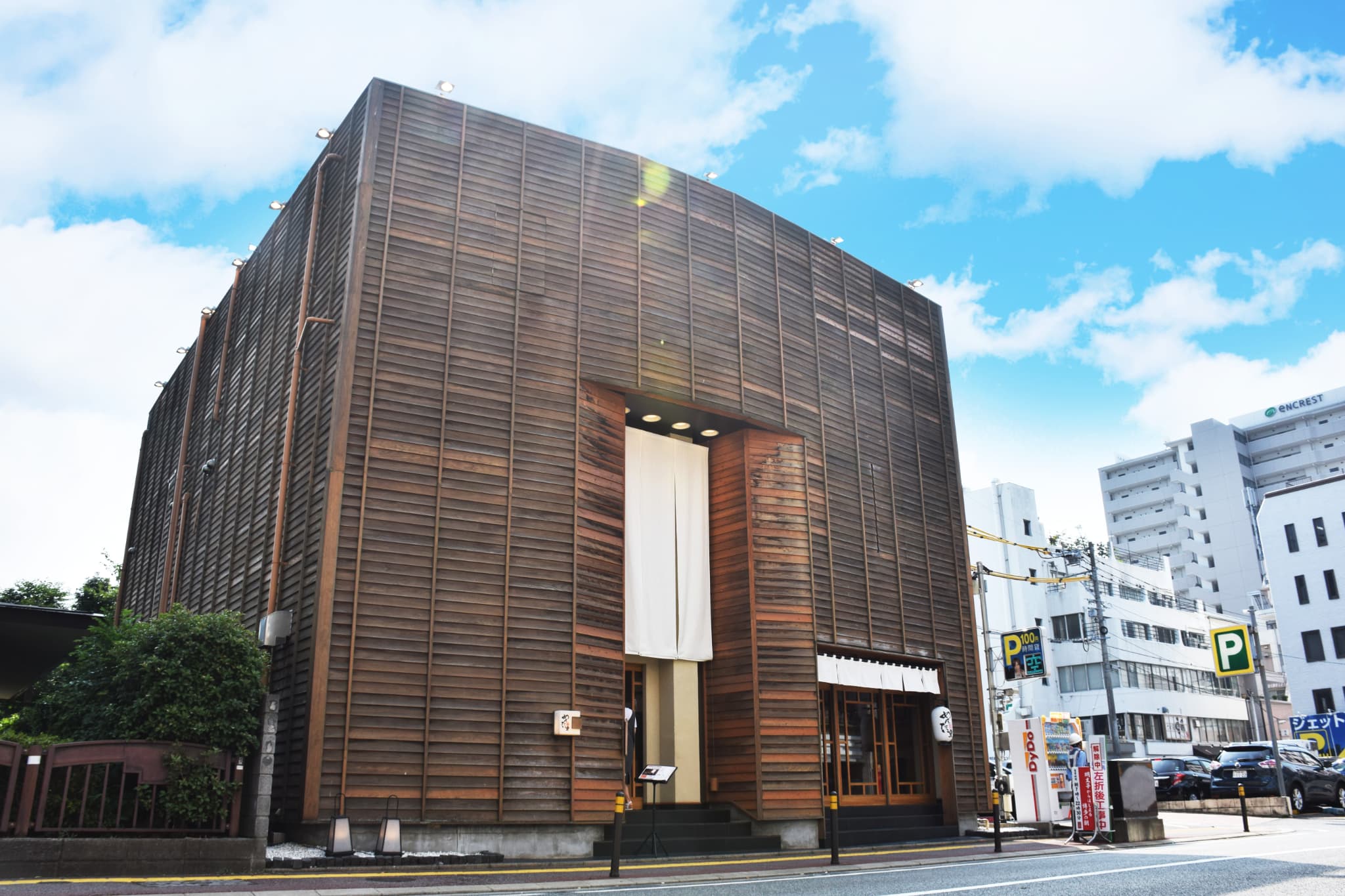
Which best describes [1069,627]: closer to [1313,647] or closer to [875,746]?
[1313,647]

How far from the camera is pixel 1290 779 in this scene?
84.9 ft

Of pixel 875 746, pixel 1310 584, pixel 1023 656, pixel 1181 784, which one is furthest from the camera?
pixel 1310 584

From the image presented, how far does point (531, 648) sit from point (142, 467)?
22116 millimetres

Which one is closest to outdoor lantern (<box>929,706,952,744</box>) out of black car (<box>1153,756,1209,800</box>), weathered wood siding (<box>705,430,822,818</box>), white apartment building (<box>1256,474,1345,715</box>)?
weathered wood siding (<box>705,430,822,818</box>)

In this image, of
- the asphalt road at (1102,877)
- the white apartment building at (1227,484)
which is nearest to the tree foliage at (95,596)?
the asphalt road at (1102,877)

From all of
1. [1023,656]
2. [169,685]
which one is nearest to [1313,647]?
[1023,656]

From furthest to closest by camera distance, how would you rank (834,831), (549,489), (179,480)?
1. (179,480)
2. (549,489)
3. (834,831)

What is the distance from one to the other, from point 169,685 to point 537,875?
5195mm

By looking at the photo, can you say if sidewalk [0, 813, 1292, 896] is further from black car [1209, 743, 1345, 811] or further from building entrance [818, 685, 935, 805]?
black car [1209, 743, 1345, 811]

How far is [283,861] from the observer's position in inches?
461

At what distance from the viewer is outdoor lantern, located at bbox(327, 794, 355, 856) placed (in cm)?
1241

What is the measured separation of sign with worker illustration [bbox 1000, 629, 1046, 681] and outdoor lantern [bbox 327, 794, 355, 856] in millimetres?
18062

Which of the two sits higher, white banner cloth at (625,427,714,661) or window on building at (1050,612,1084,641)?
window on building at (1050,612,1084,641)

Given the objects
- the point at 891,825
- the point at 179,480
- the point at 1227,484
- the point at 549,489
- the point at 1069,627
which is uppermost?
the point at 1227,484
